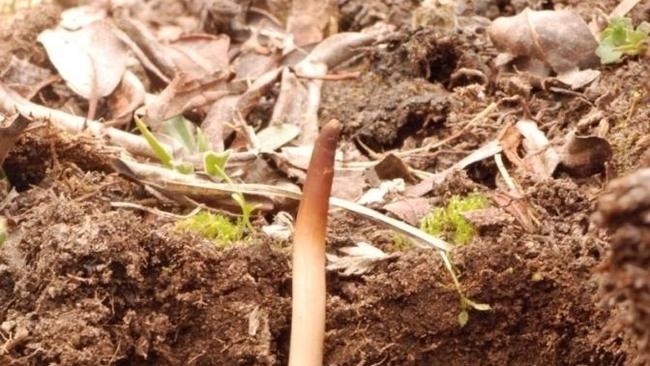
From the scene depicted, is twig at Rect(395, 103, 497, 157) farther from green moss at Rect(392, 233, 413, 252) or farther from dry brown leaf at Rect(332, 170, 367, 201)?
green moss at Rect(392, 233, 413, 252)

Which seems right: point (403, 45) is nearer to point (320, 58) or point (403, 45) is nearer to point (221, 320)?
point (320, 58)

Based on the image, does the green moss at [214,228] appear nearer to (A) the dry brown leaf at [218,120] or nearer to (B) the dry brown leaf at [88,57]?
(A) the dry brown leaf at [218,120]

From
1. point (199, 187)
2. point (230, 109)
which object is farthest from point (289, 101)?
point (199, 187)

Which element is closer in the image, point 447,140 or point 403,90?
point 447,140

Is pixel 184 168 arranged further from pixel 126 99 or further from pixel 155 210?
pixel 126 99

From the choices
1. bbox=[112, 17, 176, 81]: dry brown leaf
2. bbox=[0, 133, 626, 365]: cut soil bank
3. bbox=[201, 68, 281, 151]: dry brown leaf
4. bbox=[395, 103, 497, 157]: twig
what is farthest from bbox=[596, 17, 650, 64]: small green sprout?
bbox=[112, 17, 176, 81]: dry brown leaf

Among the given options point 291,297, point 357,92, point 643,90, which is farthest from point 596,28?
point 291,297

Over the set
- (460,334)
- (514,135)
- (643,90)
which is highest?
(643,90)
